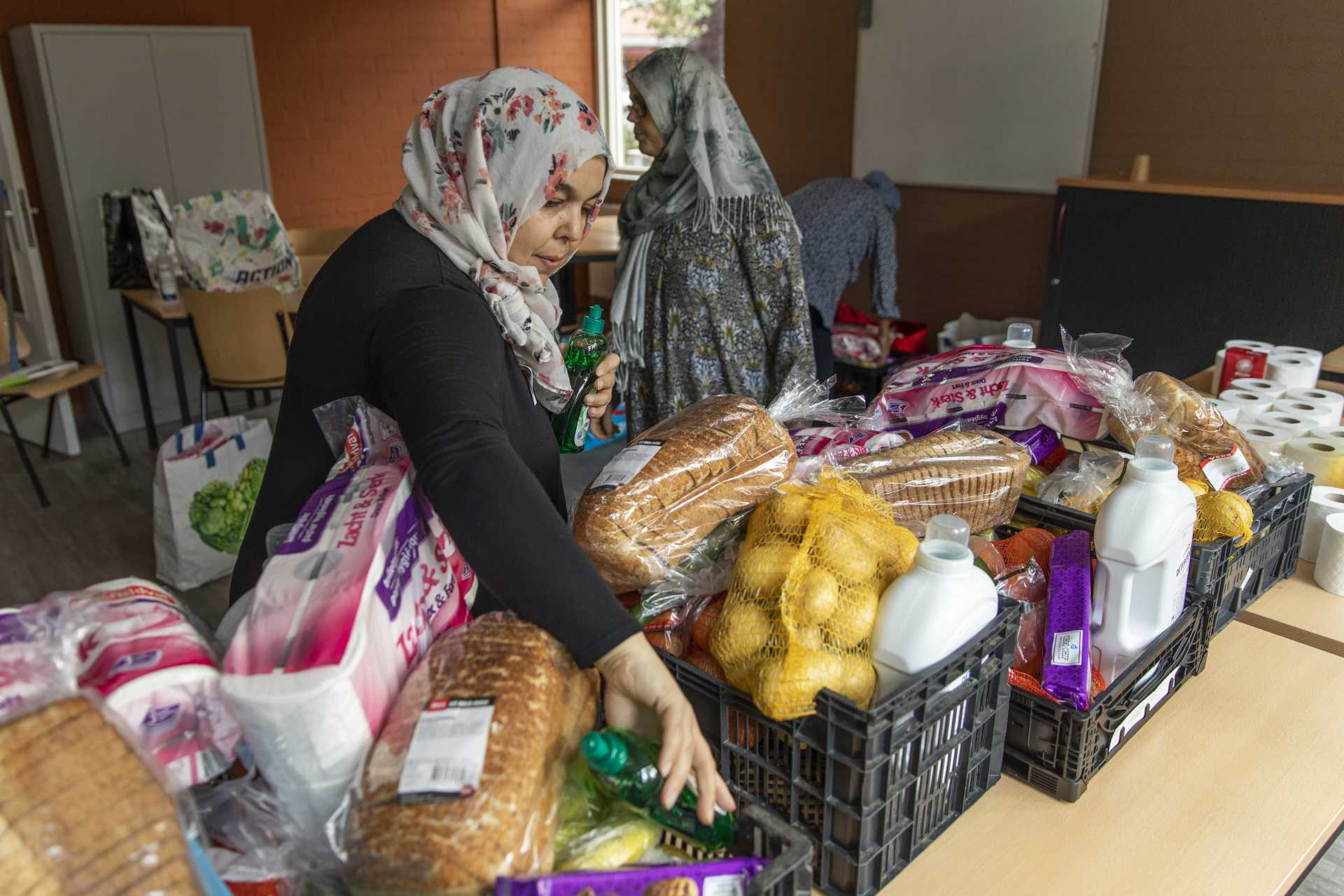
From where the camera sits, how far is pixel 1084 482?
4.46 ft

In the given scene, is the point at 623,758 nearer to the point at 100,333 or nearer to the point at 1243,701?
the point at 1243,701

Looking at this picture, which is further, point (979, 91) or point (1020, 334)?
point (979, 91)

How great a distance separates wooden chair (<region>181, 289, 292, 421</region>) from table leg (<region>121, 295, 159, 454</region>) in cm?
67

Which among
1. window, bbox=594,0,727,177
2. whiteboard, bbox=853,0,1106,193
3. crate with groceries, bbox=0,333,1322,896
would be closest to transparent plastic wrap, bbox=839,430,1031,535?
crate with groceries, bbox=0,333,1322,896

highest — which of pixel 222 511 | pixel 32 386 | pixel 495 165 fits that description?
pixel 495 165

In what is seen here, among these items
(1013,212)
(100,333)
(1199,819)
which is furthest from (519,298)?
(100,333)

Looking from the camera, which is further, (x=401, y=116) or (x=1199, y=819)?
(x=401, y=116)

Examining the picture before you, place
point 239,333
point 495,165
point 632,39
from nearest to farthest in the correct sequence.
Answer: point 495,165
point 239,333
point 632,39

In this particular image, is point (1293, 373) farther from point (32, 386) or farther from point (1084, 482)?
point (32, 386)

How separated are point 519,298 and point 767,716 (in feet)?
1.98

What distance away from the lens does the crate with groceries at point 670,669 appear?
2.07 ft

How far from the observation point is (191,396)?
488cm

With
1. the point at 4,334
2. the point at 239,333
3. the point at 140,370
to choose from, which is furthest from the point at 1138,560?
the point at 140,370

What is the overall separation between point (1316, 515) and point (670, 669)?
1.14 metres
